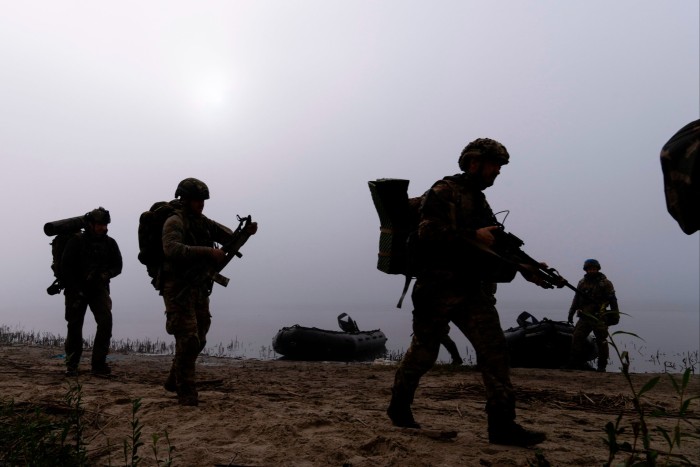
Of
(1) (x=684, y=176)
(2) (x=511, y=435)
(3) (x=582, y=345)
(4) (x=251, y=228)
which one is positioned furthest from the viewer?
(3) (x=582, y=345)

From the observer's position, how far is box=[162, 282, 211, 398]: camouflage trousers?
15.3 feet

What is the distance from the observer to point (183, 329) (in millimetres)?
4754

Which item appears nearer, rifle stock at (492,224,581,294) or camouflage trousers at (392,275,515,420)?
camouflage trousers at (392,275,515,420)

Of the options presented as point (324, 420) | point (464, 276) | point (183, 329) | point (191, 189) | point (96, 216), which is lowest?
point (324, 420)

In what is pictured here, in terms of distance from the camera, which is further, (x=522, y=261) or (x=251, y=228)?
(x=251, y=228)

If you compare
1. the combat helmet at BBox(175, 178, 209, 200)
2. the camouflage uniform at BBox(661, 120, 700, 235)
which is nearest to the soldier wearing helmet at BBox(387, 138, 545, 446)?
the camouflage uniform at BBox(661, 120, 700, 235)

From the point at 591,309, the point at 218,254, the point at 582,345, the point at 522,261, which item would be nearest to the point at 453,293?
the point at 522,261

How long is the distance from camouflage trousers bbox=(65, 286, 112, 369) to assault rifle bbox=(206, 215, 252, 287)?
2970 mm

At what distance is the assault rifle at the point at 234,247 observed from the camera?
17.2 ft

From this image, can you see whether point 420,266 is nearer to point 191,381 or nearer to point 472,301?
point 472,301

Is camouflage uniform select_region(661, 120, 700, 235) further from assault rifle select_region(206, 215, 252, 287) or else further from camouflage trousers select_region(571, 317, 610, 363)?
camouflage trousers select_region(571, 317, 610, 363)

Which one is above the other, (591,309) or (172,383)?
(591,309)

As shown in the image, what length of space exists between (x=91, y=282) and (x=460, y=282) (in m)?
5.97

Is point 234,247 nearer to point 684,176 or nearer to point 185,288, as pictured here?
point 185,288
